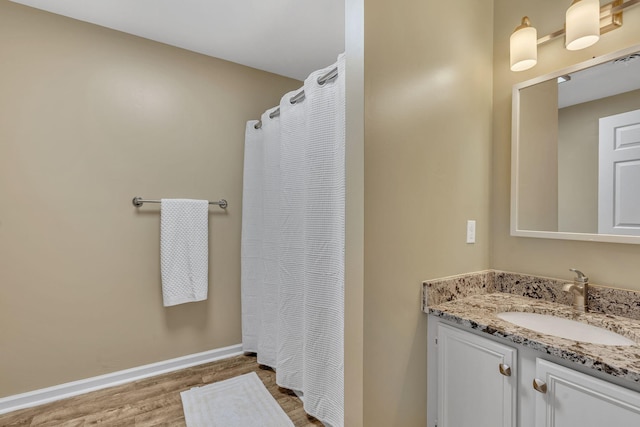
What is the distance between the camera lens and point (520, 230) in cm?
146

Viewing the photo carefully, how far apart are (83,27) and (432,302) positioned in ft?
8.80

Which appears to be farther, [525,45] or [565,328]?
[525,45]

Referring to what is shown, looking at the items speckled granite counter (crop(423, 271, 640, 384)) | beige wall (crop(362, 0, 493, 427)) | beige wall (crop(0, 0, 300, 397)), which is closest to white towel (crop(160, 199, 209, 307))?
beige wall (crop(0, 0, 300, 397))

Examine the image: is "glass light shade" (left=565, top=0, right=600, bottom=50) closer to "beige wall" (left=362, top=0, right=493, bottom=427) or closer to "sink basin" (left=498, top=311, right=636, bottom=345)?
"beige wall" (left=362, top=0, right=493, bottom=427)

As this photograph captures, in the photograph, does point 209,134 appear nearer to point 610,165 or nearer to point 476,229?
point 476,229

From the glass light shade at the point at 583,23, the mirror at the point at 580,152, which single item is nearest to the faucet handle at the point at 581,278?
the mirror at the point at 580,152

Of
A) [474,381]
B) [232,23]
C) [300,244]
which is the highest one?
[232,23]

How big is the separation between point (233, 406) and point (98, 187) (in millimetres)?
1669

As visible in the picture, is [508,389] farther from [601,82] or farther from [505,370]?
[601,82]

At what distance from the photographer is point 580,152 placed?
1258mm

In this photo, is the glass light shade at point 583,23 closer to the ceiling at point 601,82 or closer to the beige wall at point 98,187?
the ceiling at point 601,82

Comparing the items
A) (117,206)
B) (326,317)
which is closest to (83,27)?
(117,206)

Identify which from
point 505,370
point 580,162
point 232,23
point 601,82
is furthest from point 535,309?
point 232,23

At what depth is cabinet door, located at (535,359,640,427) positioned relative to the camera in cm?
79
